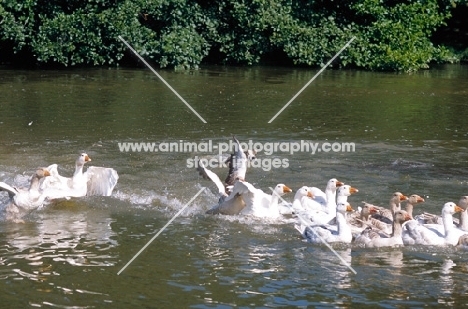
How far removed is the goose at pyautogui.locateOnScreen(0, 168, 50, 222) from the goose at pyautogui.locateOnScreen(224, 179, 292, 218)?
2.33 m

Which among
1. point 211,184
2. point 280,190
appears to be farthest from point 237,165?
point 211,184

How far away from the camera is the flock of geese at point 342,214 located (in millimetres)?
9320

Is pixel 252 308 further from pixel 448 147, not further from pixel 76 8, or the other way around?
pixel 76 8

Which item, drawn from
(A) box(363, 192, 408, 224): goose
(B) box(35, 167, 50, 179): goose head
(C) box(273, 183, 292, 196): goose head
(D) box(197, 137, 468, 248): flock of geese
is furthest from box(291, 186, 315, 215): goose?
(B) box(35, 167, 50, 179): goose head

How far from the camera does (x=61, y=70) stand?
936 inches

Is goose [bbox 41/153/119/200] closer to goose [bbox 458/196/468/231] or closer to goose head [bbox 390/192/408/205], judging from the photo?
goose head [bbox 390/192/408/205]

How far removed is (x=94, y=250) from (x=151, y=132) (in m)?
6.57

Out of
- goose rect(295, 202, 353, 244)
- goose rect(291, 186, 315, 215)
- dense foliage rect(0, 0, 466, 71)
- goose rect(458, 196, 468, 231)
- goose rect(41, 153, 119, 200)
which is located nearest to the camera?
goose rect(295, 202, 353, 244)

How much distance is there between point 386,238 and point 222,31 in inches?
658

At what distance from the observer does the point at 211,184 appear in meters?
12.3

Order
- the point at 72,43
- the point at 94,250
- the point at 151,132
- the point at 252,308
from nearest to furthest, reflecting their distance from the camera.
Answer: the point at 252,308 → the point at 94,250 → the point at 151,132 → the point at 72,43

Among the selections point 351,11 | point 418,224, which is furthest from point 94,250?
point 351,11

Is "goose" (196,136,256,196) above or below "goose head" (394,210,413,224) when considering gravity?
above

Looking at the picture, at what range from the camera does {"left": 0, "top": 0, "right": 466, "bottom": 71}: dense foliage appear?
23328 millimetres
